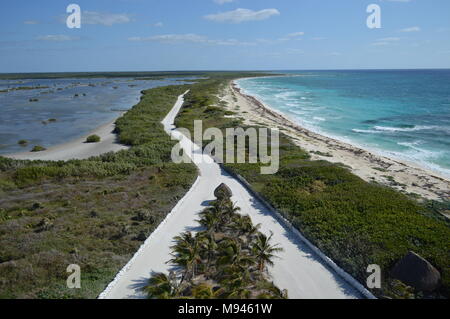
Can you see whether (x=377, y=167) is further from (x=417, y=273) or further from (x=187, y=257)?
(x=187, y=257)

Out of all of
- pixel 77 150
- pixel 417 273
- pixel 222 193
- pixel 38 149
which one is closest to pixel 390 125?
pixel 222 193

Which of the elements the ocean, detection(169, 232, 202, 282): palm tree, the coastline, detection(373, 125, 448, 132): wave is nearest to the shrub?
the coastline

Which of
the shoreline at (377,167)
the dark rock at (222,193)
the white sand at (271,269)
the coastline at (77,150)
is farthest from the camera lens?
the coastline at (77,150)

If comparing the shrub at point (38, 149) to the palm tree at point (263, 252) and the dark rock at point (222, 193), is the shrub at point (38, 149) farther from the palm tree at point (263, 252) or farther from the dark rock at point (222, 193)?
the palm tree at point (263, 252)

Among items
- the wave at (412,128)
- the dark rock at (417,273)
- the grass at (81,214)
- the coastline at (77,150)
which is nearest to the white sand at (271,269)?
the grass at (81,214)

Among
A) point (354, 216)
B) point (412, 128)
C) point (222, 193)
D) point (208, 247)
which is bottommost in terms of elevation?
point (208, 247)
